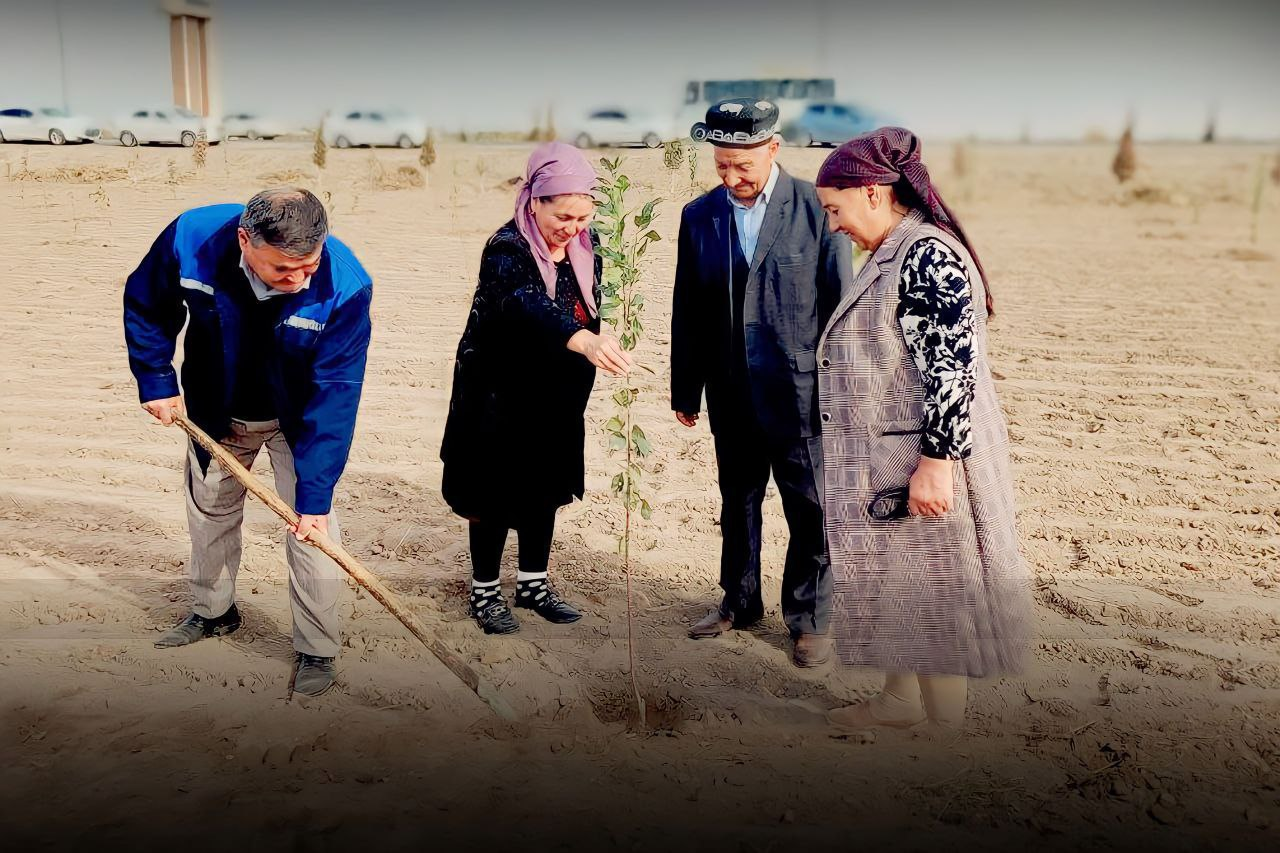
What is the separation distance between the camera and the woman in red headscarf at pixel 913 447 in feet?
8.99

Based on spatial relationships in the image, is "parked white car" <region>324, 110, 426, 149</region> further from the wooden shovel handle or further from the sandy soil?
the wooden shovel handle

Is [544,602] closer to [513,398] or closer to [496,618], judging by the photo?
[496,618]

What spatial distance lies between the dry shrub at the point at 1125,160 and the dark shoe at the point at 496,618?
18.4 m

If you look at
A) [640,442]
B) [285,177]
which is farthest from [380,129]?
[640,442]

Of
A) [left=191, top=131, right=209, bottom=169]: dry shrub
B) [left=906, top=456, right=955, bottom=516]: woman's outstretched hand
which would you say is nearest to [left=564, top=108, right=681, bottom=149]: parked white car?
[left=191, top=131, right=209, bottom=169]: dry shrub

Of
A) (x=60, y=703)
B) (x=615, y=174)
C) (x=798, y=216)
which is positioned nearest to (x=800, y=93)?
(x=798, y=216)

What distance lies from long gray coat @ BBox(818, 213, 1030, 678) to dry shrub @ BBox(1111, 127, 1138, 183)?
733 inches

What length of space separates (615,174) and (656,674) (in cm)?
168

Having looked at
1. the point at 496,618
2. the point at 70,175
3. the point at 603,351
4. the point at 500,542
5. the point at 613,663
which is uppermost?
the point at 70,175

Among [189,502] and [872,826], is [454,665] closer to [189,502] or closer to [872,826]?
[189,502]

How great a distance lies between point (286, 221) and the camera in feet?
9.38

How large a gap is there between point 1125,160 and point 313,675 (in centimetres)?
1958

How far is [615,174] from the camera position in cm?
301

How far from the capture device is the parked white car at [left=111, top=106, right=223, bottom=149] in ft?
41.0
